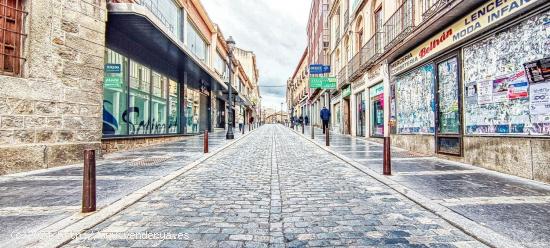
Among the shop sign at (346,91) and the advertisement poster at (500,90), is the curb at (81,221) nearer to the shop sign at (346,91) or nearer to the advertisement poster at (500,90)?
the advertisement poster at (500,90)

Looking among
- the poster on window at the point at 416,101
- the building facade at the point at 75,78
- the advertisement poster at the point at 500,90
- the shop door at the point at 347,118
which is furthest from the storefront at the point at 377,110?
the building facade at the point at 75,78

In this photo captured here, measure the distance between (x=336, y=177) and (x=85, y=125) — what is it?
6295 mm

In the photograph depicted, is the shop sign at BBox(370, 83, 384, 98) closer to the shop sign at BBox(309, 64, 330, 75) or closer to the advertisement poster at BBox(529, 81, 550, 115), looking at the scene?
the shop sign at BBox(309, 64, 330, 75)

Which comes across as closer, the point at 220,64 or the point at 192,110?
the point at 192,110

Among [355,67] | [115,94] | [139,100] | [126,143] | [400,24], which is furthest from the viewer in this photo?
[355,67]

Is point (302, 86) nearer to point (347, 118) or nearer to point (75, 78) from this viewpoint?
point (347, 118)

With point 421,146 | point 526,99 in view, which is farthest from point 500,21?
point 421,146

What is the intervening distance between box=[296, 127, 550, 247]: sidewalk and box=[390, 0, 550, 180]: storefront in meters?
0.66

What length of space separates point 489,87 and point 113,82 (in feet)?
34.8

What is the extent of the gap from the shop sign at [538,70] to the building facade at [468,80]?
0.05 ft

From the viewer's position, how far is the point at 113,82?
925cm

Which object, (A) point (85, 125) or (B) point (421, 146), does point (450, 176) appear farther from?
(A) point (85, 125)

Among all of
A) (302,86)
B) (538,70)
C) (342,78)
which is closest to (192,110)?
(342,78)

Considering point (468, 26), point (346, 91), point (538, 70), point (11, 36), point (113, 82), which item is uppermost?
point (346, 91)
